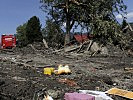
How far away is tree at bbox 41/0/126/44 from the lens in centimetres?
2162

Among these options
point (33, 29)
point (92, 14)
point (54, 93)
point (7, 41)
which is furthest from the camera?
point (33, 29)

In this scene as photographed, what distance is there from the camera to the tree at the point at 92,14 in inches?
851

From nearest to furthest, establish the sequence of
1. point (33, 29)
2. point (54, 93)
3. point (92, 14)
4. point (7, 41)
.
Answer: point (54, 93) < point (92, 14) < point (7, 41) < point (33, 29)

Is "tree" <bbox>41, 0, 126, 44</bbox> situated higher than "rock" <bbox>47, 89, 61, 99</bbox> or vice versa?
"tree" <bbox>41, 0, 126, 44</bbox>

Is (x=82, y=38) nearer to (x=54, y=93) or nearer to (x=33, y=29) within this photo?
(x=33, y=29)

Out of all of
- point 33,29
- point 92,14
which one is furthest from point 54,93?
point 33,29

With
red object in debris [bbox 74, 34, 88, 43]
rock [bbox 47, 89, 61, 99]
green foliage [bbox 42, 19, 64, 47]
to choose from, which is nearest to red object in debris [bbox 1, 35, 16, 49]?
green foliage [bbox 42, 19, 64, 47]

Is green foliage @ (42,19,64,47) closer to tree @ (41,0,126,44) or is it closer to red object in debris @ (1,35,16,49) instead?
tree @ (41,0,126,44)

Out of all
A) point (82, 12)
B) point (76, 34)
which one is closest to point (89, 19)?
point (82, 12)

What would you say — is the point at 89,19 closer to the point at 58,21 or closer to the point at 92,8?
the point at 92,8

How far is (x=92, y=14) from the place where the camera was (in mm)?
22344

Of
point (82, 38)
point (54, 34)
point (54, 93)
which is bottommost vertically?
point (54, 93)

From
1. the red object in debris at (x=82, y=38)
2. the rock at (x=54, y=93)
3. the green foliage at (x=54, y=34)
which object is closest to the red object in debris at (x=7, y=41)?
the green foliage at (x=54, y=34)

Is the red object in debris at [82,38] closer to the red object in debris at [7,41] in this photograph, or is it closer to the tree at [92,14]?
the tree at [92,14]
